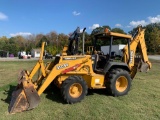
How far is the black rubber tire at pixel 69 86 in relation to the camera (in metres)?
6.82

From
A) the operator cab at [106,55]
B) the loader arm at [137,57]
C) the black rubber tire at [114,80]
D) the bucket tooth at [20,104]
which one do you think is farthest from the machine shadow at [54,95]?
the loader arm at [137,57]

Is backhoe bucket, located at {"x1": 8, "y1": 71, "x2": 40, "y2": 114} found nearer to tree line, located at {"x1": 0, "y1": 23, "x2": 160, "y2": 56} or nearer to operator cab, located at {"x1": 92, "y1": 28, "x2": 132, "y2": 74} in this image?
operator cab, located at {"x1": 92, "y1": 28, "x2": 132, "y2": 74}

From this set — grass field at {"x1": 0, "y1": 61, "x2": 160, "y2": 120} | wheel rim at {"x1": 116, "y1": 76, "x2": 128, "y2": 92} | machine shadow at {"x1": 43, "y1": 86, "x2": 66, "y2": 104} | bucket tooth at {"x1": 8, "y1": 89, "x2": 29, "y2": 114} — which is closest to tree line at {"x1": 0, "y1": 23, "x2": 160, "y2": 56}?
machine shadow at {"x1": 43, "y1": 86, "x2": 66, "y2": 104}

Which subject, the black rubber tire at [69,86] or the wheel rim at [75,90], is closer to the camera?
the black rubber tire at [69,86]

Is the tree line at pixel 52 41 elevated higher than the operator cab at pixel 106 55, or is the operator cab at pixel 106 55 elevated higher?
the tree line at pixel 52 41

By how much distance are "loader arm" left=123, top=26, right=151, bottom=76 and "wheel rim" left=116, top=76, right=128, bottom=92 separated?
877 mm

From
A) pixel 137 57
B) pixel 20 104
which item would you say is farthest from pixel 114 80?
pixel 20 104

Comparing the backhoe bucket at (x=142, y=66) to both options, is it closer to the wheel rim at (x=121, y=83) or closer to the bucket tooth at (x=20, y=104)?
the wheel rim at (x=121, y=83)

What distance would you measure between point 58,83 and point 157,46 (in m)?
70.9

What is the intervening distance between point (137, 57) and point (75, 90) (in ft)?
12.6

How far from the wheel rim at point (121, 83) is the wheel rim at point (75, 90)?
5.52ft

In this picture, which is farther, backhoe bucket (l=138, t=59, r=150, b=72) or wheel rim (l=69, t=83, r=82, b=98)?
backhoe bucket (l=138, t=59, r=150, b=72)

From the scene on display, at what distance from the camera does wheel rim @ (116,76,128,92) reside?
8088 millimetres

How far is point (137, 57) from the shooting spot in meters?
9.62
